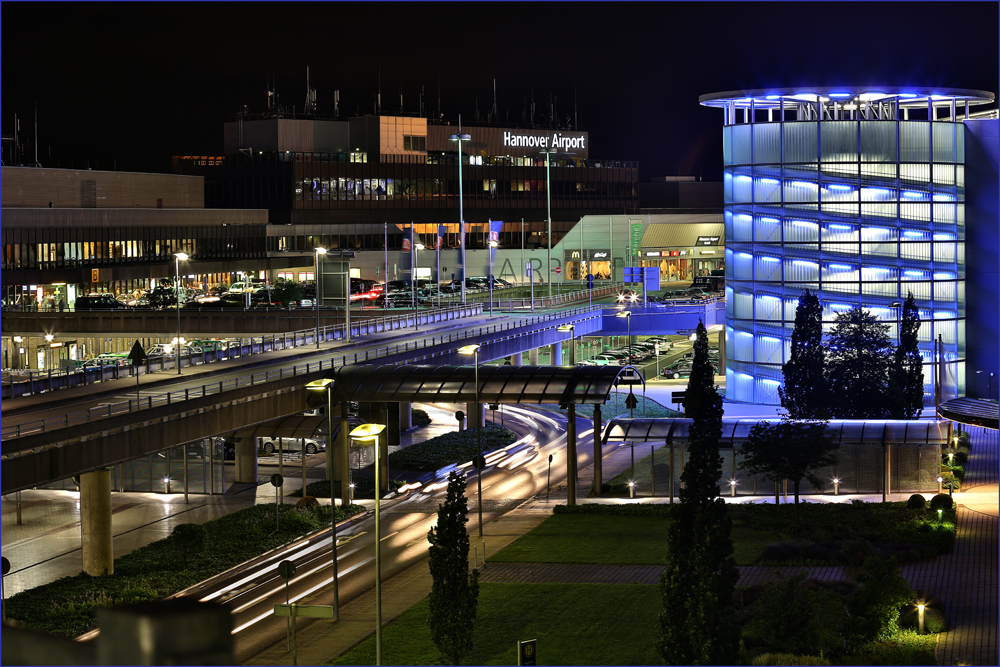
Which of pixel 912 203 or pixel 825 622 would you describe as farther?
pixel 912 203

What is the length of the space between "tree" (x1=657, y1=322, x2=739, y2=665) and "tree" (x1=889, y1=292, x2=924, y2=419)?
33871 mm

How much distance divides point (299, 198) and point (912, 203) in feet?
308

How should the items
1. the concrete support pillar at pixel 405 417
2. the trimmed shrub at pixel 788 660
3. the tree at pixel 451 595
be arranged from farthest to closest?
1. the concrete support pillar at pixel 405 417
2. the tree at pixel 451 595
3. the trimmed shrub at pixel 788 660

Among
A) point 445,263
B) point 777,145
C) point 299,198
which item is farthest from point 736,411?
point 299,198

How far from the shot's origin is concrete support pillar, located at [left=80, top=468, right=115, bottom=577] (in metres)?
39.1

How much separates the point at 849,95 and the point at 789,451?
3995 centimetres

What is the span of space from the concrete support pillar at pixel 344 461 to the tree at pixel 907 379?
2853 centimetres

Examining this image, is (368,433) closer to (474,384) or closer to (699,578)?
(699,578)

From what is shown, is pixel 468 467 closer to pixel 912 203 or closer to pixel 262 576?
pixel 262 576

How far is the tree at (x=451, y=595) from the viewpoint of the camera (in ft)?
96.5

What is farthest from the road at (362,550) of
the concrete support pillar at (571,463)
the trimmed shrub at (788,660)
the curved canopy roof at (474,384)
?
the trimmed shrub at (788,660)

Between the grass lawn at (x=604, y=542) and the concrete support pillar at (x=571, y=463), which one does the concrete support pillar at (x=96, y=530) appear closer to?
the grass lawn at (x=604, y=542)

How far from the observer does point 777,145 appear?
79.1m

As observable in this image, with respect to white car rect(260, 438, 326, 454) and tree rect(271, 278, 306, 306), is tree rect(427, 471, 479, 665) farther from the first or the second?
tree rect(271, 278, 306, 306)
